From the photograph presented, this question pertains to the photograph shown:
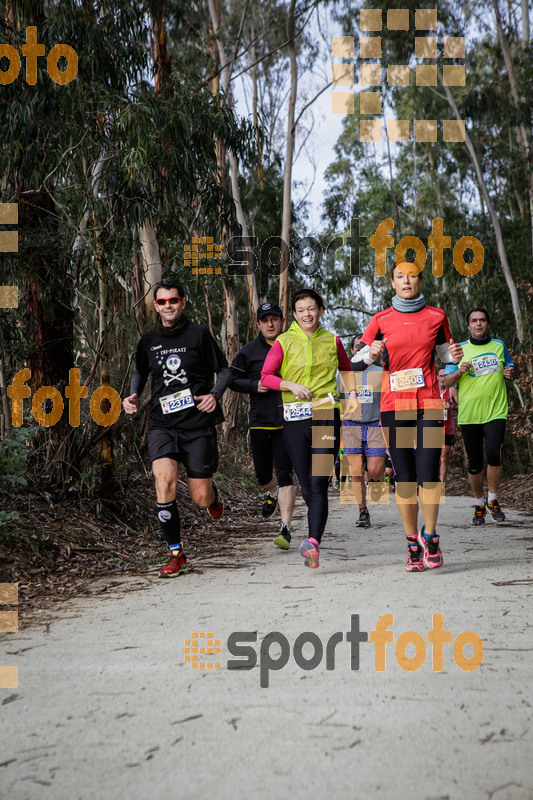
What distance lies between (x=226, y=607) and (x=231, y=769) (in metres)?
2.13

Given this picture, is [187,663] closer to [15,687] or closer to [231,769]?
[15,687]

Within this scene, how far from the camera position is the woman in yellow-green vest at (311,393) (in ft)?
19.5

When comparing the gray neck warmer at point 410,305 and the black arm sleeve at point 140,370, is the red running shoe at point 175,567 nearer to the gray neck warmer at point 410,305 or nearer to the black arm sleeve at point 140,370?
the black arm sleeve at point 140,370

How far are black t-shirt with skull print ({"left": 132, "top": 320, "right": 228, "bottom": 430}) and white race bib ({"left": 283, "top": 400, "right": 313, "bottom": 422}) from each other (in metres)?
0.53

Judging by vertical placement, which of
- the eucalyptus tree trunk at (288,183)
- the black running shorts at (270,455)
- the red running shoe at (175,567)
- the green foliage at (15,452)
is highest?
the eucalyptus tree trunk at (288,183)

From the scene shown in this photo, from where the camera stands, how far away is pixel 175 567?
5797 millimetres

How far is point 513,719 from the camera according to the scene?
8.98 ft

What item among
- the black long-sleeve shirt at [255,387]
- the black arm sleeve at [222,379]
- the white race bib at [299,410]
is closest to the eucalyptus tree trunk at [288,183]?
the black long-sleeve shirt at [255,387]

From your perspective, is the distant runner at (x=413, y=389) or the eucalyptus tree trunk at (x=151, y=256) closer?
the distant runner at (x=413, y=389)

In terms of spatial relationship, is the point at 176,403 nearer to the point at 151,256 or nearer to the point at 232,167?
the point at 151,256

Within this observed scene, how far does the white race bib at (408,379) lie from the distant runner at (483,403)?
8.42 feet

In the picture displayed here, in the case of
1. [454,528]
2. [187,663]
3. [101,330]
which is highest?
[101,330]

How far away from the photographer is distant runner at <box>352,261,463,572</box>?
18.7ft

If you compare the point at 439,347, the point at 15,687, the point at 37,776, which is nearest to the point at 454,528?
the point at 439,347
